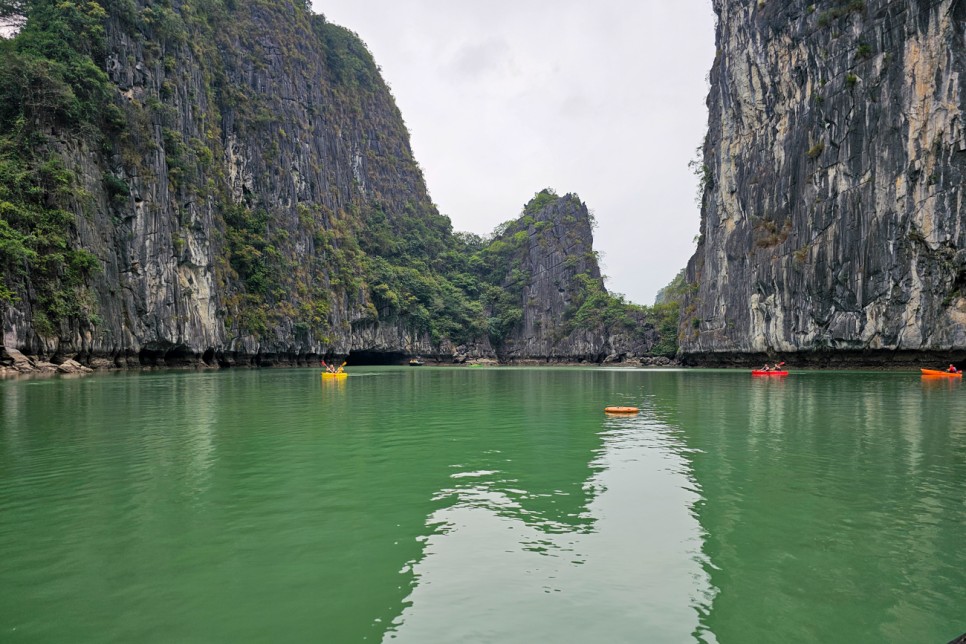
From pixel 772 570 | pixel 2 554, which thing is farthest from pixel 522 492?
pixel 2 554

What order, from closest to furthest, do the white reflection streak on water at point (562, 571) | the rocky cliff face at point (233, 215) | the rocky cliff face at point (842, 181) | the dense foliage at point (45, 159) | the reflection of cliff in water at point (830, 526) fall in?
the white reflection streak on water at point (562, 571)
the reflection of cliff in water at point (830, 526)
the dense foliage at point (45, 159)
the rocky cliff face at point (233, 215)
the rocky cliff face at point (842, 181)

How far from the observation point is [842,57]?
33781mm

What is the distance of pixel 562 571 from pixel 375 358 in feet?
221

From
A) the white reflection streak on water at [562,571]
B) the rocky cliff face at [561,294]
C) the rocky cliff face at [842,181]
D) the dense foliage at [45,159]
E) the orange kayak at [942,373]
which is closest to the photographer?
the white reflection streak on water at [562,571]

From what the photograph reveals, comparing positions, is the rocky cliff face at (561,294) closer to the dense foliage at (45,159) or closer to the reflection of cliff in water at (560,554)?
the dense foliage at (45,159)

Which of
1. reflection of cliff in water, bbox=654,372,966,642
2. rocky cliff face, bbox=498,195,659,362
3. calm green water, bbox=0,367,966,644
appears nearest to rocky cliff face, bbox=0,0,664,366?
rocky cliff face, bbox=498,195,659,362

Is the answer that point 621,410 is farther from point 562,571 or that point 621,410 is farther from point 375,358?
point 375,358

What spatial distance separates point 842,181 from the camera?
34.0m

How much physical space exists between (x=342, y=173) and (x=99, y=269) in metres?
41.2

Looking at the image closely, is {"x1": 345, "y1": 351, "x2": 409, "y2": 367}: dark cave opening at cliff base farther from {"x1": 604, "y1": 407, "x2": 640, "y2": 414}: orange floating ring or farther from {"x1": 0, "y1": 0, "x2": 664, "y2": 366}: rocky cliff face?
{"x1": 604, "y1": 407, "x2": 640, "y2": 414}: orange floating ring

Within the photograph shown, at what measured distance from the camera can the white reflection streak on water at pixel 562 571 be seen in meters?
3.46

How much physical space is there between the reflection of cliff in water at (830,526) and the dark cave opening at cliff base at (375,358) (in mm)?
57437

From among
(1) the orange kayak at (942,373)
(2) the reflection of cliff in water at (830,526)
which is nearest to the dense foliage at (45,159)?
(2) the reflection of cliff in water at (830,526)

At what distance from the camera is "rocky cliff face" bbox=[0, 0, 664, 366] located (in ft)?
94.7
